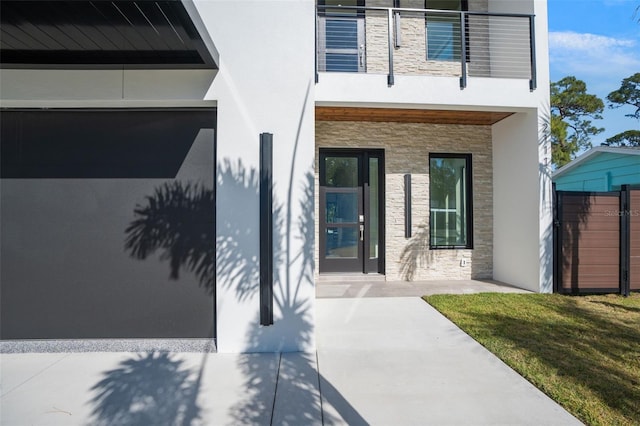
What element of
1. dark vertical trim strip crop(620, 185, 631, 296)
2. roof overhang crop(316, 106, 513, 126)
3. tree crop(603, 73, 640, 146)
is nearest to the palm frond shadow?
roof overhang crop(316, 106, 513, 126)

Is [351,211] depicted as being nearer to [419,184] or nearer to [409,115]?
[419,184]

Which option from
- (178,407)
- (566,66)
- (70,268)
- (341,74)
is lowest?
(178,407)

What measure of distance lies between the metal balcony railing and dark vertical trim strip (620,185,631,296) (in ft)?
9.96

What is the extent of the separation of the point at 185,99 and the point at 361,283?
16.1 feet

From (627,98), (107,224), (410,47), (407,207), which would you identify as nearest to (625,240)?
(407,207)

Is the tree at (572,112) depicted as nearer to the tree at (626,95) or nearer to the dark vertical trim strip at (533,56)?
the tree at (626,95)

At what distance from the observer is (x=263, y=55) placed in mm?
3641

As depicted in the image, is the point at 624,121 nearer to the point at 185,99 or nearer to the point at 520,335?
the point at 520,335

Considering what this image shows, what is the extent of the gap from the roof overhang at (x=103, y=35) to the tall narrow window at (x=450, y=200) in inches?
222

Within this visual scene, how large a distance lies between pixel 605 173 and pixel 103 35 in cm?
1266

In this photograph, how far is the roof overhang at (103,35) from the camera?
2.62 metres

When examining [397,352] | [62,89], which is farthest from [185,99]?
[397,352]

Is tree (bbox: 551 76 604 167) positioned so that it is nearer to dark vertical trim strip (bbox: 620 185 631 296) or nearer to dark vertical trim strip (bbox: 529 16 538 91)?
dark vertical trim strip (bbox: 620 185 631 296)

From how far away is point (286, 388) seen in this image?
2857 mm
